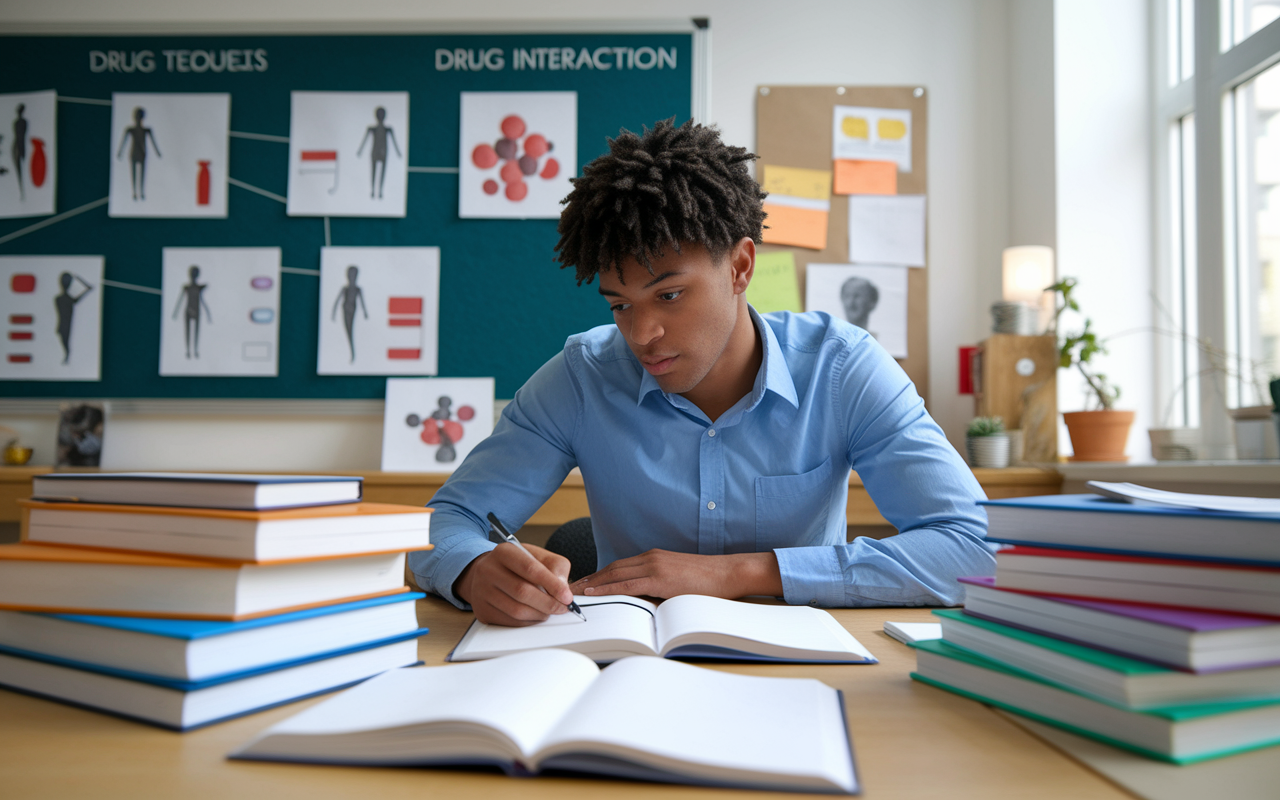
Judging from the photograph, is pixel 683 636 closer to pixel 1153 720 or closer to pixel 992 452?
pixel 1153 720

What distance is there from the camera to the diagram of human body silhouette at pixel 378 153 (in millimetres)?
2598

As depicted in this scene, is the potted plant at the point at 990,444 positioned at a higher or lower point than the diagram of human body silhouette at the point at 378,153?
lower

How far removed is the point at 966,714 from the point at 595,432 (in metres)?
0.84

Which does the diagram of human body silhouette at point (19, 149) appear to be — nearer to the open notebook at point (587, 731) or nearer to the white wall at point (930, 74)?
the white wall at point (930, 74)

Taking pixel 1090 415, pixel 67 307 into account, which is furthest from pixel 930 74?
pixel 67 307

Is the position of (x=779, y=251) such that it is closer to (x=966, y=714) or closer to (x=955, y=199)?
(x=955, y=199)

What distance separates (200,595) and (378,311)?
2.14 metres

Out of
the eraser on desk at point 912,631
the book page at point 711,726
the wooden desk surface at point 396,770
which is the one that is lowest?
the eraser on desk at point 912,631

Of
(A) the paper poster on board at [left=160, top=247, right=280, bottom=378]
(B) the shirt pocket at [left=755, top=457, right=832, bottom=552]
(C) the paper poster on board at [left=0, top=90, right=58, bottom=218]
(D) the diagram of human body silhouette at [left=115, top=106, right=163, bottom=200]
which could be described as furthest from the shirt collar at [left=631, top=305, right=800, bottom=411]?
(C) the paper poster on board at [left=0, top=90, right=58, bottom=218]

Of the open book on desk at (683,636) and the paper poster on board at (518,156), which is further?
the paper poster on board at (518,156)

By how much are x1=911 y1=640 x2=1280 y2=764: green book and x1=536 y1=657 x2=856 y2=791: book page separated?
0.44ft

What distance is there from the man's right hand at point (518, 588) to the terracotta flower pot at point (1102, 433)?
182 cm

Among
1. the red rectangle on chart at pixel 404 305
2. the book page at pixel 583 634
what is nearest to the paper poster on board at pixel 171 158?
the red rectangle on chart at pixel 404 305

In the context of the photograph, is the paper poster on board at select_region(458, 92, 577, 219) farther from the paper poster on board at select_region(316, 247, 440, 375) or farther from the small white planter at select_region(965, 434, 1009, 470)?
the small white planter at select_region(965, 434, 1009, 470)
